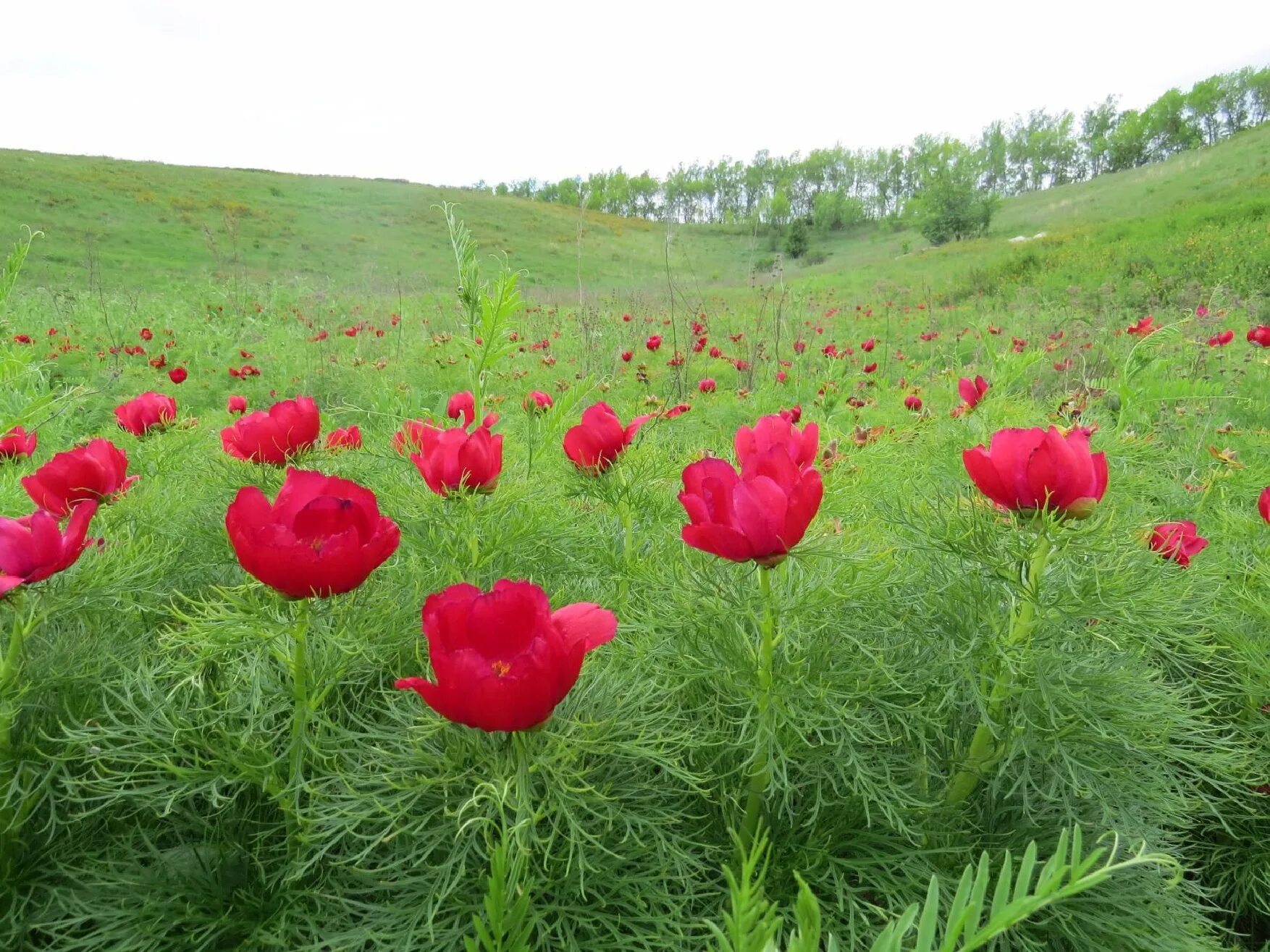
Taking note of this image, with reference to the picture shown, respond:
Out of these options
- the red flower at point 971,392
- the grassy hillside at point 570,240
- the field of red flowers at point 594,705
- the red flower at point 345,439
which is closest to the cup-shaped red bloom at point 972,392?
the red flower at point 971,392

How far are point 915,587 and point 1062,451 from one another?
14.3 inches

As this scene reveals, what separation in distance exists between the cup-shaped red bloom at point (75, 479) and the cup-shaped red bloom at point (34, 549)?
0.35 meters

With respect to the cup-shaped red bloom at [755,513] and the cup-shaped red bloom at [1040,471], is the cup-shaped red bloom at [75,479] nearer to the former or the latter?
the cup-shaped red bloom at [755,513]

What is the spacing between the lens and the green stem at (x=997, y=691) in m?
0.97

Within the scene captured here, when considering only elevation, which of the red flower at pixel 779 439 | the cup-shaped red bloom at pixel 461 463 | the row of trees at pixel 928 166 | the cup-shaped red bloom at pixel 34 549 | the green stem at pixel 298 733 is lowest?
the green stem at pixel 298 733

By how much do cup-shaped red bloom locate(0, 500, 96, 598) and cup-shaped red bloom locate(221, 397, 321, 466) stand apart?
57cm

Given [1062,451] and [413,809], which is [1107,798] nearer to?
[1062,451]

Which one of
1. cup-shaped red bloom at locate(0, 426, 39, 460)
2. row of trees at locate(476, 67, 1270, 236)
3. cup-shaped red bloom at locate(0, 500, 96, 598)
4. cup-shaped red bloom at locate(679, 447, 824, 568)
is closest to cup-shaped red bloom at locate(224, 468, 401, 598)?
cup-shaped red bloom at locate(0, 500, 96, 598)

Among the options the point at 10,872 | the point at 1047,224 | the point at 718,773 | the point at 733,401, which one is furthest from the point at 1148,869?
the point at 1047,224

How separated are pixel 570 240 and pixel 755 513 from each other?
2561 cm

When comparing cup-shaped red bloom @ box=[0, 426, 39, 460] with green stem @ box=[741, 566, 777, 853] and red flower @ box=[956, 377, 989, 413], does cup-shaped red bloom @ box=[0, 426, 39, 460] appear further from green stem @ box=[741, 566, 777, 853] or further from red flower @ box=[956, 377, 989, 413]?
red flower @ box=[956, 377, 989, 413]

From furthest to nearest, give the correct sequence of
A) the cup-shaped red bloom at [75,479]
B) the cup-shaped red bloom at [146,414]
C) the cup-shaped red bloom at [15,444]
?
the cup-shaped red bloom at [146,414] < the cup-shaped red bloom at [15,444] < the cup-shaped red bloom at [75,479]

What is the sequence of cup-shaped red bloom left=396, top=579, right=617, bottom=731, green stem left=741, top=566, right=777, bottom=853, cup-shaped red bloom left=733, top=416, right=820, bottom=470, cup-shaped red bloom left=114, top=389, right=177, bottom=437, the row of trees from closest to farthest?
1. cup-shaped red bloom left=396, top=579, right=617, bottom=731
2. green stem left=741, top=566, right=777, bottom=853
3. cup-shaped red bloom left=733, top=416, right=820, bottom=470
4. cup-shaped red bloom left=114, top=389, right=177, bottom=437
5. the row of trees

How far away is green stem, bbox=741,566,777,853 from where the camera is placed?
36.7 inches
